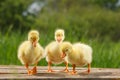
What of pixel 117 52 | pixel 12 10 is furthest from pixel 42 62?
pixel 12 10

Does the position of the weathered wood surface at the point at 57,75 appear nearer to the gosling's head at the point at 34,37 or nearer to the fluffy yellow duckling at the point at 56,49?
the fluffy yellow duckling at the point at 56,49

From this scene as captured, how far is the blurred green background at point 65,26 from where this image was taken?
6.93 metres

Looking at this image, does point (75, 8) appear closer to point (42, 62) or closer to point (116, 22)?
point (116, 22)

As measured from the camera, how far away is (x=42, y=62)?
6.40 meters

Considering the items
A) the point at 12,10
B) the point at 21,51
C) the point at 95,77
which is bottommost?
the point at 95,77

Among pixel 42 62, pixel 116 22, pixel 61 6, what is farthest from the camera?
pixel 61 6

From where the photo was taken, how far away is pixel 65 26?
14.2 m

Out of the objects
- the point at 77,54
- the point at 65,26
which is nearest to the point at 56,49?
the point at 77,54

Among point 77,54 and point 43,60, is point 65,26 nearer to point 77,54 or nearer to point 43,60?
point 43,60

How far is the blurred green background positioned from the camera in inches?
273

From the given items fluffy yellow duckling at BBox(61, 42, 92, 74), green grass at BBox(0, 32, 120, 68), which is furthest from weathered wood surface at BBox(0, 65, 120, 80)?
green grass at BBox(0, 32, 120, 68)

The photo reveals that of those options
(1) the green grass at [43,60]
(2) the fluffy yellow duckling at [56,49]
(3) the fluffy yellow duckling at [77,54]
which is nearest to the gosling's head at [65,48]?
(3) the fluffy yellow duckling at [77,54]

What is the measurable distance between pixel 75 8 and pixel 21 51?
35086mm

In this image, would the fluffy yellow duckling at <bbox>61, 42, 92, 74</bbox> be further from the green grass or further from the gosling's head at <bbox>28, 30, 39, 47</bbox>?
the green grass
